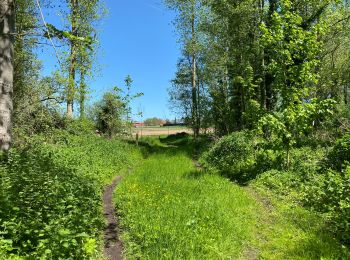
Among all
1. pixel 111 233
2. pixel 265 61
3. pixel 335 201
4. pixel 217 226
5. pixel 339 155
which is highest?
pixel 265 61

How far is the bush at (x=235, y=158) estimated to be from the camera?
50.8 ft

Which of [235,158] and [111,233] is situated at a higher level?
[235,158]

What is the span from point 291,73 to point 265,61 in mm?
10378

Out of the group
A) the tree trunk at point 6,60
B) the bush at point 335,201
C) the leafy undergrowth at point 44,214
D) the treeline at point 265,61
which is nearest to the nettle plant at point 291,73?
the treeline at point 265,61

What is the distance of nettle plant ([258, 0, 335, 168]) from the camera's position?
44.8 ft

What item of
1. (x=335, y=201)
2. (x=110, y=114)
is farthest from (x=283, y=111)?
(x=110, y=114)

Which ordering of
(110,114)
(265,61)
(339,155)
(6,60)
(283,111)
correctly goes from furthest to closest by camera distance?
(110,114) < (265,61) < (283,111) < (339,155) < (6,60)

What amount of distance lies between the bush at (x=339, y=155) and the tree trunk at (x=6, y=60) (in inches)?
397

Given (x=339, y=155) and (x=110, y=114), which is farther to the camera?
(x=110, y=114)

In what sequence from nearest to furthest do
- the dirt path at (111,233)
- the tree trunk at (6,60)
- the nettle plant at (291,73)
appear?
1. the tree trunk at (6,60)
2. the dirt path at (111,233)
3. the nettle plant at (291,73)

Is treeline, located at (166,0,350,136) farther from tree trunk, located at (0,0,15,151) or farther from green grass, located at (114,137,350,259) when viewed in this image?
tree trunk, located at (0,0,15,151)

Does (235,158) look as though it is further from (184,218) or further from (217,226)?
(217,226)

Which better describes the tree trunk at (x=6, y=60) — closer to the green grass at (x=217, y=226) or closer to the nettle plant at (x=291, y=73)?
the green grass at (x=217, y=226)

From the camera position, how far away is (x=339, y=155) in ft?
40.4
